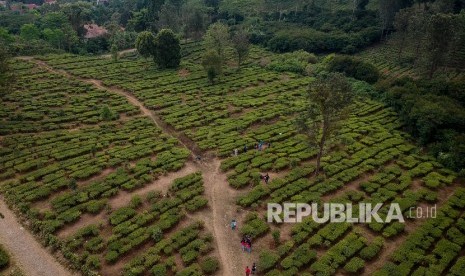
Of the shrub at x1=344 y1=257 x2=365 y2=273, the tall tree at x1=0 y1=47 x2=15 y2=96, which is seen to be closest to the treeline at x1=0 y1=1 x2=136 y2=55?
the tall tree at x1=0 y1=47 x2=15 y2=96

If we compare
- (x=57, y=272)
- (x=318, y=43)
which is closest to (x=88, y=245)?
(x=57, y=272)

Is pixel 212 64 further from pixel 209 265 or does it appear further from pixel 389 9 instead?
pixel 209 265

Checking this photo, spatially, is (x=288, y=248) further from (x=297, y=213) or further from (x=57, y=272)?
(x=57, y=272)

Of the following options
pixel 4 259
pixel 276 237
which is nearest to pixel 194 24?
pixel 276 237

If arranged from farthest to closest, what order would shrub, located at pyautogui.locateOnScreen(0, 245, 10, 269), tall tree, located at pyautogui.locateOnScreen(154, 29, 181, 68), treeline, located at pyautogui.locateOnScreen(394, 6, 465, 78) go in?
tall tree, located at pyautogui.locateOnScreen(154, 29, 181, 68), treeline, located at pyautogui.locateOnScreen(394, 6, 465, 78), shrub, located at pyautogui.locateOnScreen(0, 245, 10, 269)

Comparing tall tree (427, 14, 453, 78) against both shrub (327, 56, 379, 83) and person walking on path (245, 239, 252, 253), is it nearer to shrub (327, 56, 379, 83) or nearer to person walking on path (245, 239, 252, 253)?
shrub (327, 56, 379, 83)

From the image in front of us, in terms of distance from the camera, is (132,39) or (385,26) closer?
(385,26)

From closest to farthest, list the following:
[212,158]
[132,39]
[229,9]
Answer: [212,158] → [132,39] → [229,9]
